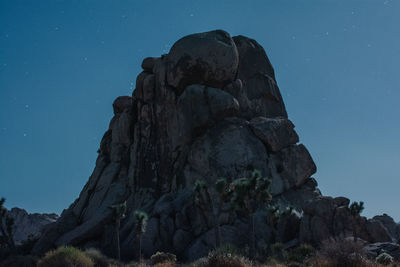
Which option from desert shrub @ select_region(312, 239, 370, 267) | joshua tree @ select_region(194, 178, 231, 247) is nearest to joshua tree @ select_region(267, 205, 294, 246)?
joshua tree @ select_region(194, 178, 231, 247)

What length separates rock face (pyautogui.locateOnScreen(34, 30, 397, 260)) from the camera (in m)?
53.3

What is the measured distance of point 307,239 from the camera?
49656 millimetres

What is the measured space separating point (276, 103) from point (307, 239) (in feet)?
121

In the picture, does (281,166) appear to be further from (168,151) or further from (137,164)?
(137,164)

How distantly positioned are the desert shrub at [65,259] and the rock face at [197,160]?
2421 cm

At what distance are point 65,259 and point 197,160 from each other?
3921cm

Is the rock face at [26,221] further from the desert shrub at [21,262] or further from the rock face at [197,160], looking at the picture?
the desert shrub at [21,262]

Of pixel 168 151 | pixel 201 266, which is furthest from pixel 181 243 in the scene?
pixel 201 266

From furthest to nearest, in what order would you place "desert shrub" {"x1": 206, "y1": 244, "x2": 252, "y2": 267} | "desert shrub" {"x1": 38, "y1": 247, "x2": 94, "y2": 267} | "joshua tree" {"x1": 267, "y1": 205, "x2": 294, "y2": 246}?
"joshua tree" {"x1": 267, "y1": 205, "x2": 294, "y2": 246}
"desert shrub" {"x1": 38, "y1": 247, "x2": 94, "y2": 267}
"desert shrub" {"x1": 206, "y1": 244, "x2": 252, "y2": 267}

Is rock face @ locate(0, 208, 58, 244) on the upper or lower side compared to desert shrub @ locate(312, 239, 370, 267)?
upper

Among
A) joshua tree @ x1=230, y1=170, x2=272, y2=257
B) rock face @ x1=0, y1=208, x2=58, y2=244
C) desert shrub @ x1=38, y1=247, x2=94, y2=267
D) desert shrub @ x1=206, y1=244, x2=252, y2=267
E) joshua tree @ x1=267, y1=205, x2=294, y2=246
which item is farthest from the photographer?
rock face @ x1=0, y1=208, x2=58, y2=244

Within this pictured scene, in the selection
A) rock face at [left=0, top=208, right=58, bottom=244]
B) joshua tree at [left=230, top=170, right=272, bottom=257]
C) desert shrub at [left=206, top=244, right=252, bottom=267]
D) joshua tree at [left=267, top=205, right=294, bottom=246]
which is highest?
rock face at [left=0, top=208, right=58, bottom=244]

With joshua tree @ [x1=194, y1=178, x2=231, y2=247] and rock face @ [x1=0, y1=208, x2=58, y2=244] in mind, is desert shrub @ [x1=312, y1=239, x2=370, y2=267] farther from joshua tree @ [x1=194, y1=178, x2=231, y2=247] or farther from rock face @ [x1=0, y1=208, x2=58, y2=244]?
rock face @ [x1=0, y1=208, x2=58, y2=244]

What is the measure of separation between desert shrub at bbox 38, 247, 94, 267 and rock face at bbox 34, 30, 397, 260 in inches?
953
